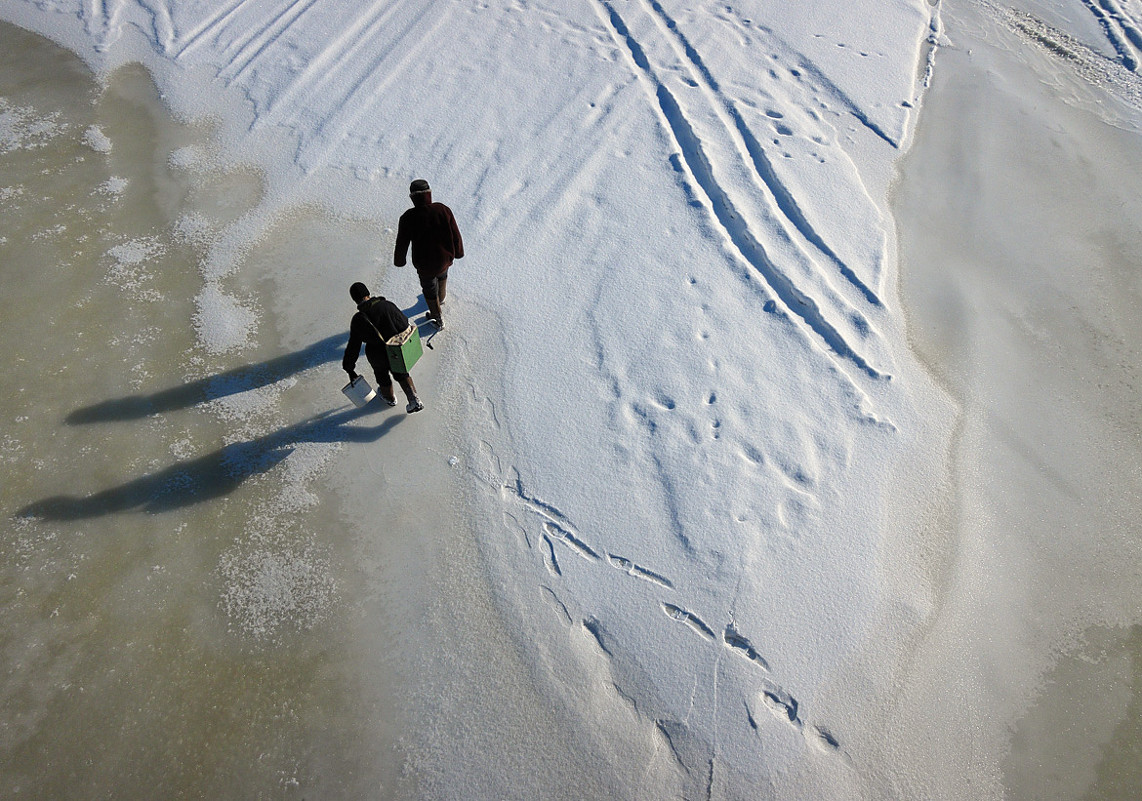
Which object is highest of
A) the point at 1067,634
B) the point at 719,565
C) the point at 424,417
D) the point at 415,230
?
the point at 415,230

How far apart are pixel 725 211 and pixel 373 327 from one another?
368 centimetres

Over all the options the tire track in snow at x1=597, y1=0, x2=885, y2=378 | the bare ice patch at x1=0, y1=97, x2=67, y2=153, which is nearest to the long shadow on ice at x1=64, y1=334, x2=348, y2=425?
the tire track in snow at x1=597, y1=0, x2=885, y2=378

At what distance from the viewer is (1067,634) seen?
3957 millimetres

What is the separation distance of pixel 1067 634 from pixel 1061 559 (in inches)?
21.0

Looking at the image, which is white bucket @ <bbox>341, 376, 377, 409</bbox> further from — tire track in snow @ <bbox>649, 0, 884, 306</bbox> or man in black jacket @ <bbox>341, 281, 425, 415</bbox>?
tire track in snow @ <bbox>649, 0, 884, 306</bbox>

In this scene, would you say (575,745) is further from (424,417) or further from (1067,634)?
(1067,634)

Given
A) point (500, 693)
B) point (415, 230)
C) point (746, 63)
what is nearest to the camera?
point (500, 693)

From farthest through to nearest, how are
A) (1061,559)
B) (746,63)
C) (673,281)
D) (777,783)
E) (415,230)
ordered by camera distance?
(746,63) → (673,281) → (415,230) → (1061,559) → (777,783)

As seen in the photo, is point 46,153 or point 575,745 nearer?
point 575,745

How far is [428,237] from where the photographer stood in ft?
15.7

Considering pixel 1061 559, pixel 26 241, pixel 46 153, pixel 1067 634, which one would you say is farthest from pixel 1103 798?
pixel 46 153

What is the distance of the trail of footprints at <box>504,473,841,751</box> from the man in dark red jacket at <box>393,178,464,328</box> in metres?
1.76

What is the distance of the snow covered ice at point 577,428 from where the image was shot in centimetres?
356

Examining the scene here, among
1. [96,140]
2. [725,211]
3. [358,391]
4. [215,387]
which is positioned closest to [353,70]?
[96,140]
